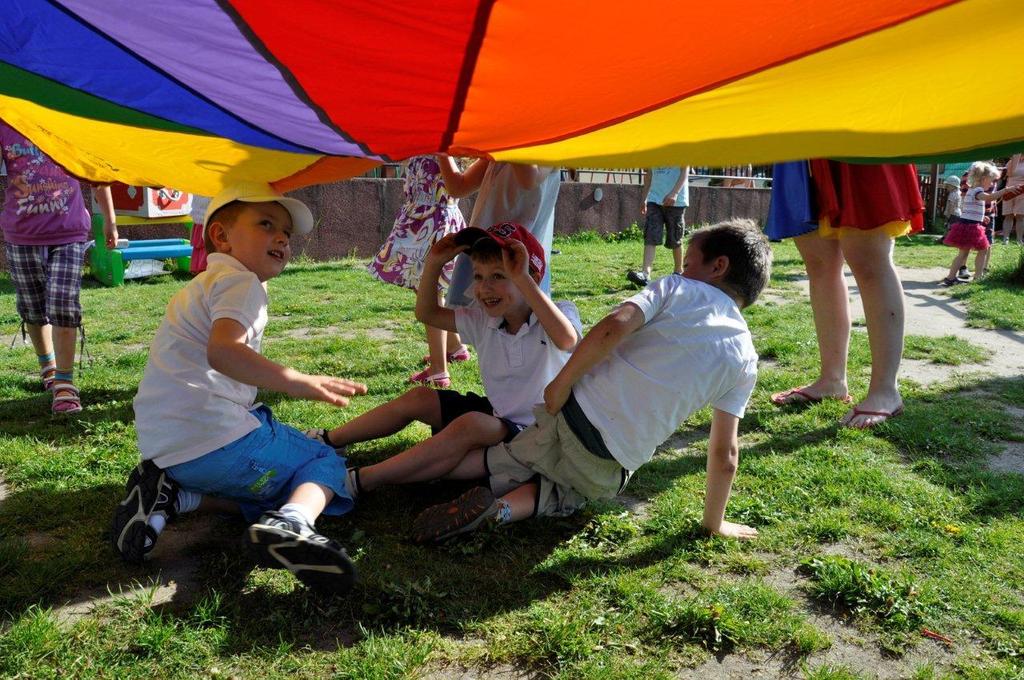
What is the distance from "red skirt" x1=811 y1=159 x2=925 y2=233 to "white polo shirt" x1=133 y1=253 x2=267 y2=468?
8.55 ft

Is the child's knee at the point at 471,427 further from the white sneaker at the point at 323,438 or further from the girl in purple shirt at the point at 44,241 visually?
the girl in purple shirt at the point at 44,241

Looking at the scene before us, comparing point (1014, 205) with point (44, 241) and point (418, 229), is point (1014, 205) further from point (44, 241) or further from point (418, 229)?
point (44, 241)

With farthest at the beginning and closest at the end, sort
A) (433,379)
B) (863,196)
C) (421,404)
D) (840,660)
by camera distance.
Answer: (433,379), (863,196), (421,404), (840,660)

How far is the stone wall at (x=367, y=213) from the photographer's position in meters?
10.7

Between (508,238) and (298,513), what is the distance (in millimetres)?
1114

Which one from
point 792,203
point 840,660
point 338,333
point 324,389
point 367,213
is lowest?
point 840,660

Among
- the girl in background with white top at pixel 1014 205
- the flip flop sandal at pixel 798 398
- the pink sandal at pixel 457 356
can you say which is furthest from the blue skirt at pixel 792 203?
the girl in background with white top at pixel 1014 205

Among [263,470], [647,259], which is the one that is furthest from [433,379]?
[647,259]

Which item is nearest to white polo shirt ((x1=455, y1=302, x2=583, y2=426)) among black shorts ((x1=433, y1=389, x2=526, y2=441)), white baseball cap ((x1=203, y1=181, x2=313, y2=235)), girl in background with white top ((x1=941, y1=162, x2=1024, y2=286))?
black shorts ((x1=433, y1=389, x2=526, y2=441))

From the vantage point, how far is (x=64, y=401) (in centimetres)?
391

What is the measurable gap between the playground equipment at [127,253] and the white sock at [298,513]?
6815 mm

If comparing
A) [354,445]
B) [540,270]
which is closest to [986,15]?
[540,270]

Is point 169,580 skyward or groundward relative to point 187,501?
groundward

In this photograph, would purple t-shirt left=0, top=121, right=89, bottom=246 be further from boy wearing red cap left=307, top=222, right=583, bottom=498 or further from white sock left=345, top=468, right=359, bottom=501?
white sock left=345, top=468, right=359, bottom=501
